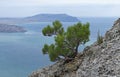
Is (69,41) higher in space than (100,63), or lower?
higher

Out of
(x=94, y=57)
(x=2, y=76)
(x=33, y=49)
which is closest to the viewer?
(x=94, y=57)

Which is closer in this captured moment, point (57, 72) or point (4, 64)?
A: point (57, 72)

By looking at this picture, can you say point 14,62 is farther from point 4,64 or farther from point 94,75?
point 94,75

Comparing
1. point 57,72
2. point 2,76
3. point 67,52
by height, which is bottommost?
point 2,76

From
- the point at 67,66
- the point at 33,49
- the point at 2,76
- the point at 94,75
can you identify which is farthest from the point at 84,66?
the point at 33,49

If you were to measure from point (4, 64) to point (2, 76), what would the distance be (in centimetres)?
1778

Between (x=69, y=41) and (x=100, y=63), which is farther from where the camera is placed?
(x=69, y=41)

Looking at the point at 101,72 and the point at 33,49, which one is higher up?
the point at 101,72

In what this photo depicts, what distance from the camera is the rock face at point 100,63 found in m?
14.5

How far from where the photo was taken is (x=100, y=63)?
15453mm

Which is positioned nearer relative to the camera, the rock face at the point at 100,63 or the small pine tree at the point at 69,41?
the rock face at the point at 100,63

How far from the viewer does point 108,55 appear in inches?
614

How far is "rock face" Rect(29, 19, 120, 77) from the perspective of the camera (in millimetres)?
14508

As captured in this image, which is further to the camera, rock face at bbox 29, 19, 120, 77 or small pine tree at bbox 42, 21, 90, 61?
small pine tree at bbox 42, 21, 90, 61
